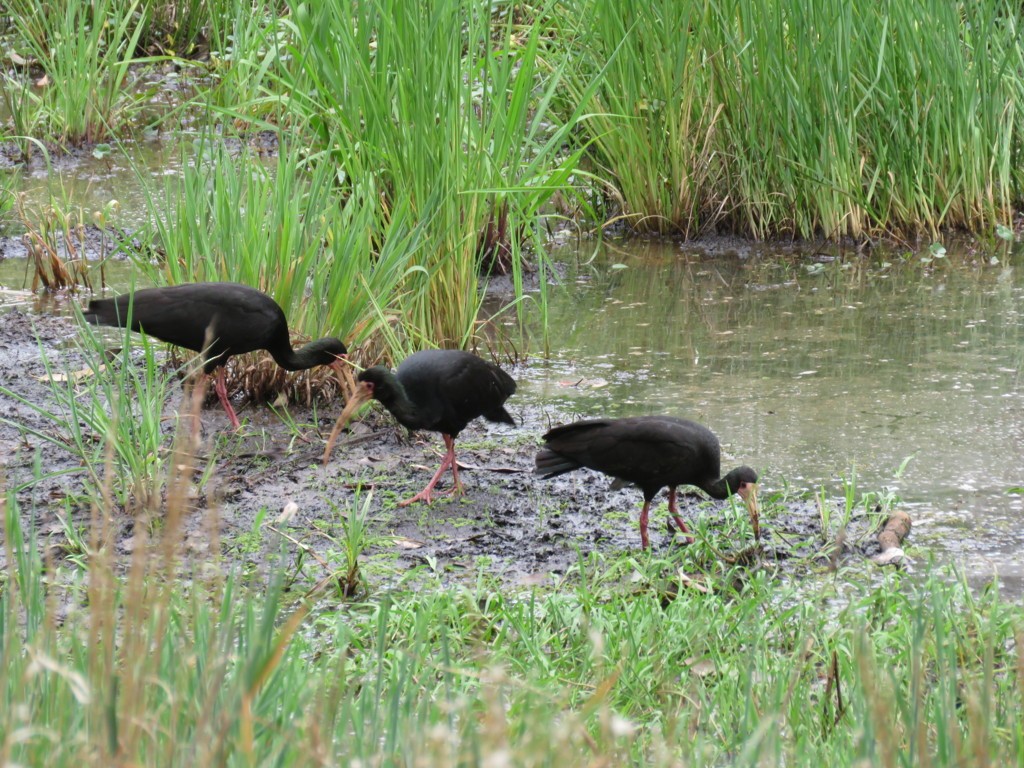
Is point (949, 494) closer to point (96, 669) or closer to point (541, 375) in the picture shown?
point (541, 375)

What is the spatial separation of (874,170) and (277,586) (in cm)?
714

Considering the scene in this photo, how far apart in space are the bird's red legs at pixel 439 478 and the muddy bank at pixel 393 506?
3 cm

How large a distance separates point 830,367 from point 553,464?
2.29 m

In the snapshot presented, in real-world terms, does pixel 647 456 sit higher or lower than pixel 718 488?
higher

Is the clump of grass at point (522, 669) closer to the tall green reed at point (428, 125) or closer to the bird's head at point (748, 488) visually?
the bird's head at point (748, 488)

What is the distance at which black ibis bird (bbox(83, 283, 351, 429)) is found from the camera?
525cm

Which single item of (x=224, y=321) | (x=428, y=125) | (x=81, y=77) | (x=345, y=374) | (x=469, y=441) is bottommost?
(x=469, y=441)

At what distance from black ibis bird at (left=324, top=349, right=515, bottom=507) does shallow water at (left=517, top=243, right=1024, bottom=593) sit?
0.90m

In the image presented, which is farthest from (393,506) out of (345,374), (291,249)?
(291,249)

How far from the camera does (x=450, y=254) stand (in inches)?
234

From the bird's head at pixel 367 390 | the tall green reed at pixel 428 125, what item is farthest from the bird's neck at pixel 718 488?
the tall green reed at pixel 428 125

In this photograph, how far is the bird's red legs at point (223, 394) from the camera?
18.0ft

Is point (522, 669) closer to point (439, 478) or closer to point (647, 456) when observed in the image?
point (647, 456)

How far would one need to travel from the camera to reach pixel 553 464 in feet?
15.0
